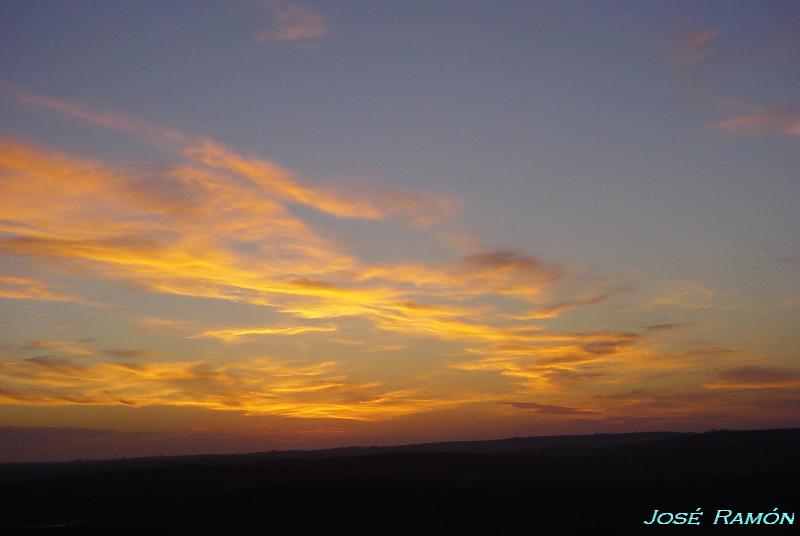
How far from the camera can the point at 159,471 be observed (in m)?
59.5

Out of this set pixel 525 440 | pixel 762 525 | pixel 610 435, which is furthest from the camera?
pixel 525 440

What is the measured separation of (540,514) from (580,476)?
21.4 meters

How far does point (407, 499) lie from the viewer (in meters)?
39.8

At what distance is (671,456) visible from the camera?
66.6 meters

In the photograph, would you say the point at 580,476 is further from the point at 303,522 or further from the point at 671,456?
the point at 303,522

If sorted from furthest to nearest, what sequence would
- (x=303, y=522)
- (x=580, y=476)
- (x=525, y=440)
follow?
(x=525, y=440) → (x=580, y=476) → (x=303, y=522)

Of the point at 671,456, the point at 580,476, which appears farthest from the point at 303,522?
the point at 671,456

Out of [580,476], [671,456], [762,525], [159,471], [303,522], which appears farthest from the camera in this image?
[671,456]

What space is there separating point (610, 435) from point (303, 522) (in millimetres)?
152301

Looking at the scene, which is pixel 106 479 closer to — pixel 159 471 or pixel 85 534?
pixel 159 471

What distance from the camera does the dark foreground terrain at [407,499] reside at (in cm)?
3431

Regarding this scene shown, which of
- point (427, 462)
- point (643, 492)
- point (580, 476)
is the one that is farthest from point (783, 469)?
point (427, 462)

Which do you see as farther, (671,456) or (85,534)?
(671,456)

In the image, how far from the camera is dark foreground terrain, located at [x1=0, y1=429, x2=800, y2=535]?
34312 mm
